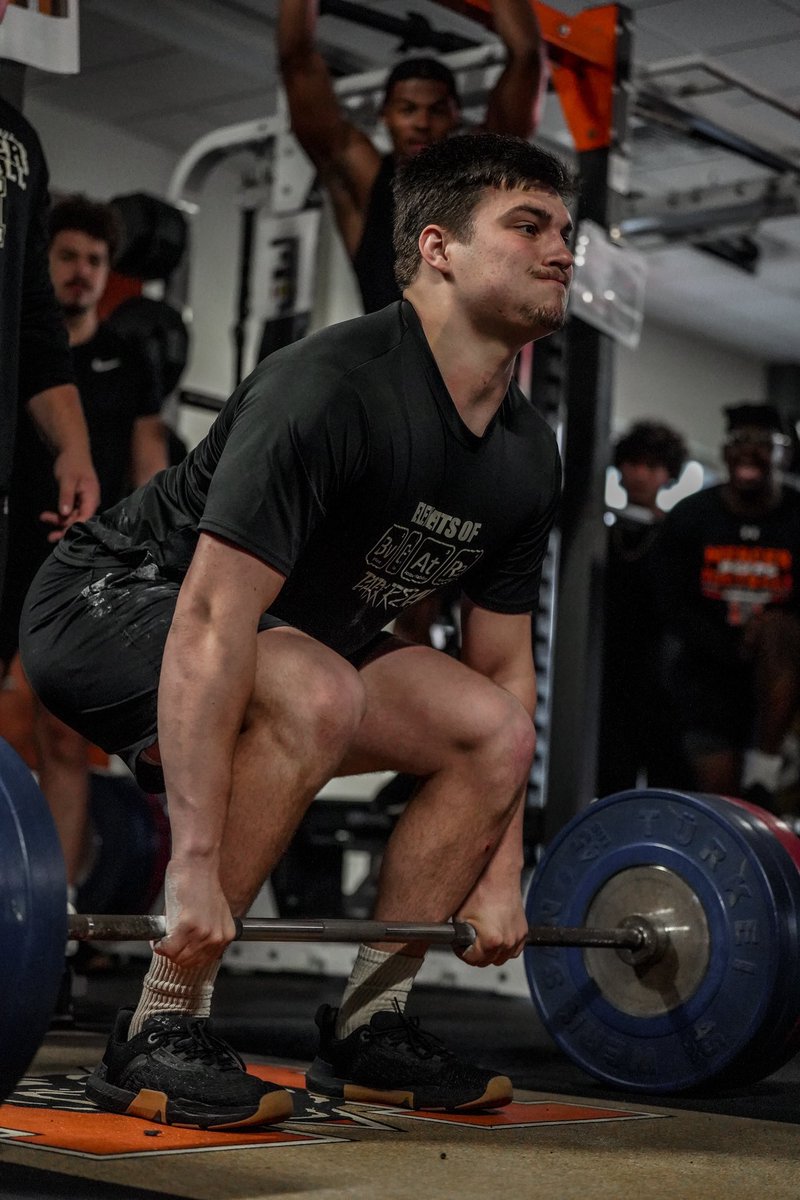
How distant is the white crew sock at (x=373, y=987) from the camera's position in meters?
1.95

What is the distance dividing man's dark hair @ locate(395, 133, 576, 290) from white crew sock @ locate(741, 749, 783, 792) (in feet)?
8.59

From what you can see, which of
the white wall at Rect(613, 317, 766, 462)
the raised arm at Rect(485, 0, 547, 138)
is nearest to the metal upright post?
the raised arm at Rect(485, 0, 547, 138)

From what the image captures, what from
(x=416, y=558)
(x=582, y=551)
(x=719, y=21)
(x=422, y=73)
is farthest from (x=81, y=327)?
(x=719, y=21)

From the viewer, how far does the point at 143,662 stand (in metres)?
1.74

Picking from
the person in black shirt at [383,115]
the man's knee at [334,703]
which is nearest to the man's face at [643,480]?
the person in black shirt at [383,115]

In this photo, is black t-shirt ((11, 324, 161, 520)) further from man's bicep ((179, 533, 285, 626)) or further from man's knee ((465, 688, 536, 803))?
man's bicep ((179, 533, 285, 626))

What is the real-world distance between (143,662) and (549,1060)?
1.12 meters

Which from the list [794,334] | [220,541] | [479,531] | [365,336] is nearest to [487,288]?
[365,336]

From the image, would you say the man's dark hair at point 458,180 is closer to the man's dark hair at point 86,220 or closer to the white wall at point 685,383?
the man's dark hair at point 86,220

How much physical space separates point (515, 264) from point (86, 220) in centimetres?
171

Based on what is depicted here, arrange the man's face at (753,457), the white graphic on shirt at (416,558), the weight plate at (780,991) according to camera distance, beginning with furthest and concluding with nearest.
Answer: the man's face at (753,457)
the weight plate at (780,991)
the white graphic on shirt at (416,558)

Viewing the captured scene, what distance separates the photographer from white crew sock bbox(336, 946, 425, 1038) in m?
1.95

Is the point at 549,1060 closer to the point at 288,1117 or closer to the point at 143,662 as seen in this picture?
the point at 288,1117

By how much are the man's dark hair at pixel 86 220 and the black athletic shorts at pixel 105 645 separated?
1.60 metres
